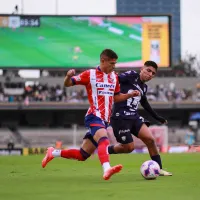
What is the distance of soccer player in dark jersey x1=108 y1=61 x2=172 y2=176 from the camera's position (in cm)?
1268

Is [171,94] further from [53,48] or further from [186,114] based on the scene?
[53,48]

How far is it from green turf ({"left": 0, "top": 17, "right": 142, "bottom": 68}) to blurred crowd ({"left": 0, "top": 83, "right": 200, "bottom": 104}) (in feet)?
14.9

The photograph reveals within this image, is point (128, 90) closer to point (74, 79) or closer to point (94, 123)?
point (94, 123)

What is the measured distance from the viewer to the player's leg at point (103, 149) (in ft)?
33.7

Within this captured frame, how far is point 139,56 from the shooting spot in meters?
51.7

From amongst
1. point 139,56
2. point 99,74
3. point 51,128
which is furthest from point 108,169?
point 51,128

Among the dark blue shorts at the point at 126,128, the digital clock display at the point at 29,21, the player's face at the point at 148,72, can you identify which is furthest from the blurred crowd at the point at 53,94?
the player's face at the point at 148,72

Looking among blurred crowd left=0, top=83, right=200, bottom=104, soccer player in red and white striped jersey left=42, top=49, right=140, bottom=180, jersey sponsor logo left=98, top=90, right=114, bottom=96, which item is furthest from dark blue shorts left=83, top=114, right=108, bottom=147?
blurred crowd left=0, top=83, right=200, bottom=104

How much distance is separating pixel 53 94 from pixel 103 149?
45.8 m

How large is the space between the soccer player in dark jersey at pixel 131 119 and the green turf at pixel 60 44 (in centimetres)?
3877

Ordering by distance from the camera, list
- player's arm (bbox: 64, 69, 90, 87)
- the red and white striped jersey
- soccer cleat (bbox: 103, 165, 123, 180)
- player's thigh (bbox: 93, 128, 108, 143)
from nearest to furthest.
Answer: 1. soccer cleat (bbox: 103, 165, 123, 180)
2. player's arm (bbox: 64, 69, 90, 87)
3. player's thigh (bbox: 93, 128, 108, 143)
4. the red and white striped jersey

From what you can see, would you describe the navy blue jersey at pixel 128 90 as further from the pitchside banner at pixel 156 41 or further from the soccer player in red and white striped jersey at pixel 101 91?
the pitchside banner at pixel 156 41

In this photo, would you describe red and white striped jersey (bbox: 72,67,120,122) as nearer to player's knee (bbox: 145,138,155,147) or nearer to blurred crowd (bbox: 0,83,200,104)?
player's knee (bbox: 145,138,155,147)

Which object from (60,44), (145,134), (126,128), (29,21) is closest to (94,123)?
(126,128)
